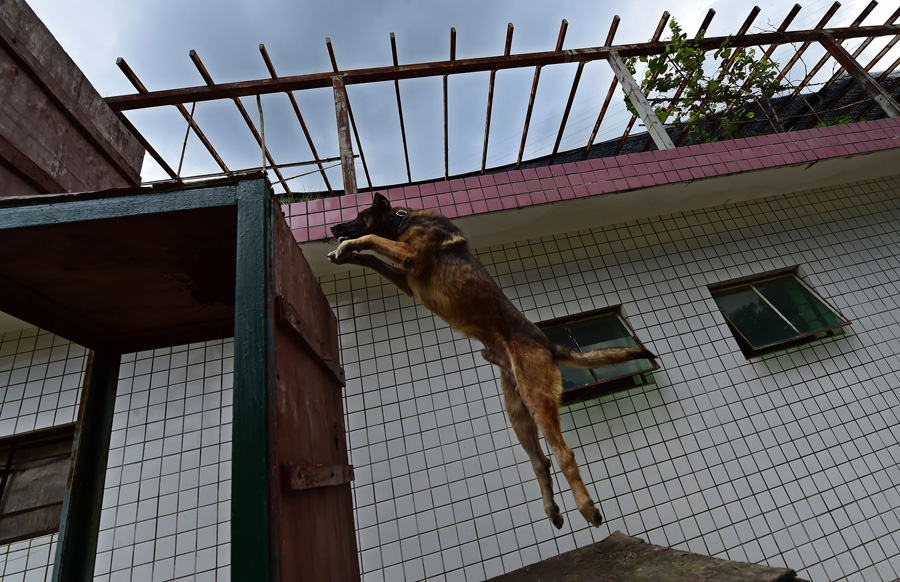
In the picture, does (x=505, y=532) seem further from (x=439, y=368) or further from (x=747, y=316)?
(x=747, y=316)

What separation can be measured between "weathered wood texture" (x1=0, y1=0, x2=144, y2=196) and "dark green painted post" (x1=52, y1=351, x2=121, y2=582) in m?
1.14

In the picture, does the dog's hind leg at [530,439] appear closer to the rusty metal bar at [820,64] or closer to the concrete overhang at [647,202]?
the concrete overhang at [647,202]

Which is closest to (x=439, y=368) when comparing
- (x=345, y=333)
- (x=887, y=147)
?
(x=345, y=333)

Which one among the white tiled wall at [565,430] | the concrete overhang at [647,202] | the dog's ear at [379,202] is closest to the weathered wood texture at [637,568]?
the white tiled wall at [565,430]

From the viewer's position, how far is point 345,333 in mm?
3883

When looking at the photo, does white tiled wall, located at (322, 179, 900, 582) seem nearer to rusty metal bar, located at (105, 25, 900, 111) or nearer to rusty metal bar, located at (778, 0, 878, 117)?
rusty metal bar, located at (105, 25, 900, 111)

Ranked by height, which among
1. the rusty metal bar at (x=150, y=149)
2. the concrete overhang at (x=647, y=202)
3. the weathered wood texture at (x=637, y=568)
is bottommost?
the weathered wood texture at (x=637, y=568)

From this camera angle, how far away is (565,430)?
359 cm

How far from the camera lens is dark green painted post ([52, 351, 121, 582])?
188 cm

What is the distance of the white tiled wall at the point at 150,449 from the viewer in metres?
3.17

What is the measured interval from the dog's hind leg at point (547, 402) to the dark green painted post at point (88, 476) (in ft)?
8.12

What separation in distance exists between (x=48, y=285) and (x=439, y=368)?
9.38ft

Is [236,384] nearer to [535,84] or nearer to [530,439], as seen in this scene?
[530,439]

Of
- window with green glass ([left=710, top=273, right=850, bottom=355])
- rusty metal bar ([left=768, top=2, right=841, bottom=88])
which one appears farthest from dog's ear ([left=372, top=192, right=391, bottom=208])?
rusty metal bar ([left=768, top=2, right=841, bottom=88])
